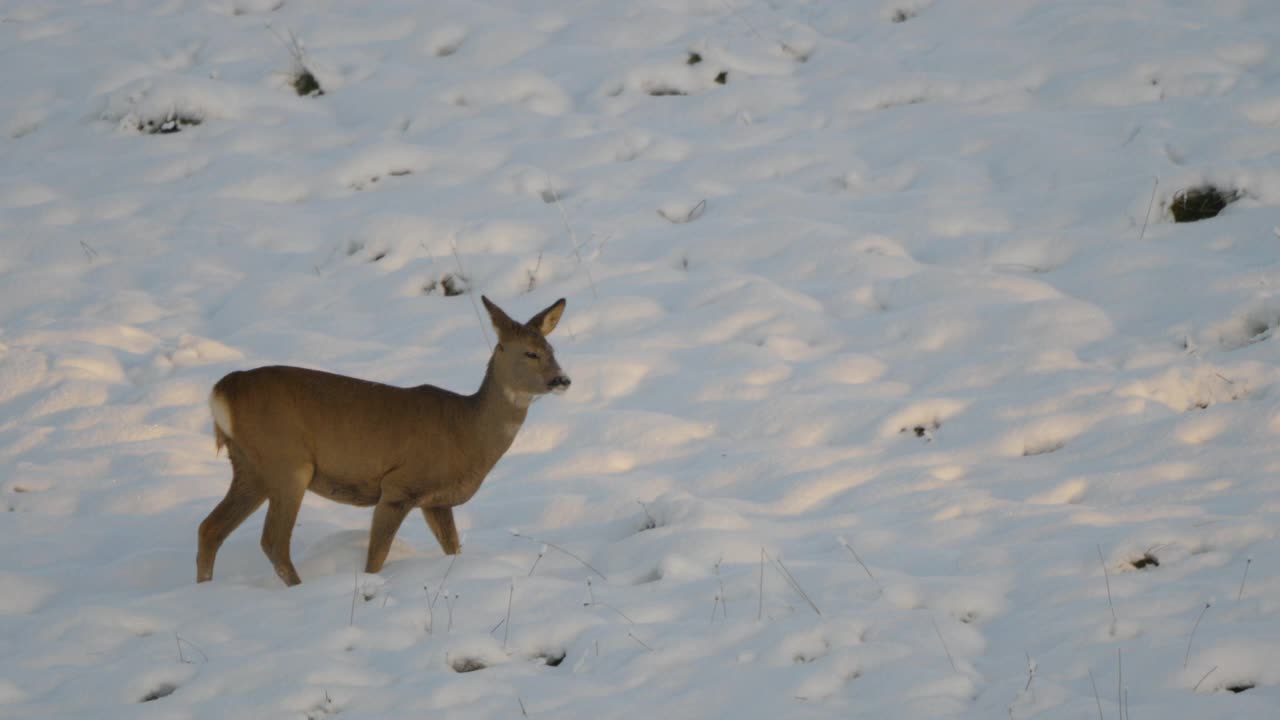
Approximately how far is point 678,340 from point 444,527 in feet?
7.73

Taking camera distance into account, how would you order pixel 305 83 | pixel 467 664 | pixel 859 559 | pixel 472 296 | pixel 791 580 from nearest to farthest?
pixel 467 664, pixel 791 580, pixel 859 559, pixel 472 296, pixel 305 83

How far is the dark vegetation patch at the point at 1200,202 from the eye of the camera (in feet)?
26.9

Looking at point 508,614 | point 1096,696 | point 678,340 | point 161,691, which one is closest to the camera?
point 1096,696

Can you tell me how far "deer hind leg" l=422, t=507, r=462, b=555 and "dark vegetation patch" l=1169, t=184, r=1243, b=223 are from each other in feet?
16.0

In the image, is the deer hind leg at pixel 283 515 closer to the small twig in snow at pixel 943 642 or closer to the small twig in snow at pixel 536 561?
the small twig in snow at pixel 536 561

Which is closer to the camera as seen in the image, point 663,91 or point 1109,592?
point 1109,592

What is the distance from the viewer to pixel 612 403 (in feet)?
24.6

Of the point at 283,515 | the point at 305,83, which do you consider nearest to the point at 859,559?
the point at 283,515

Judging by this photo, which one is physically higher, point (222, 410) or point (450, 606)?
point (222, 410)

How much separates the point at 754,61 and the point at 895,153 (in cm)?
170

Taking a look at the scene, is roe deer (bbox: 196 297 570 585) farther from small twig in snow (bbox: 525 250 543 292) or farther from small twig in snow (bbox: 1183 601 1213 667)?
small twig in snow (bbox: 1183 601 1213 667)

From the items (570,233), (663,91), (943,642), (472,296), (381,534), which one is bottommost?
(472,296)

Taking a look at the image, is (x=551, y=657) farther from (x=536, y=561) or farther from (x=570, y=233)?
(x=570, y=233)

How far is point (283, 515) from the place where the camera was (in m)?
5.75
